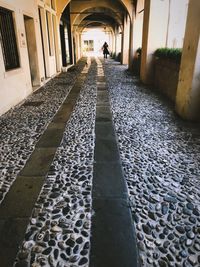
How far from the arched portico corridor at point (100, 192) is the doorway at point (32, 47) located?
3.53m

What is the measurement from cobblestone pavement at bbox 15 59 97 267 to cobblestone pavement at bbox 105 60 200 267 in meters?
0.42

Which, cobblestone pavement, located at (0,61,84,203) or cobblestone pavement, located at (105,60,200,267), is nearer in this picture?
cobblestone pavement, located at (105,60,200,267)

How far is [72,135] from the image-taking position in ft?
10.7

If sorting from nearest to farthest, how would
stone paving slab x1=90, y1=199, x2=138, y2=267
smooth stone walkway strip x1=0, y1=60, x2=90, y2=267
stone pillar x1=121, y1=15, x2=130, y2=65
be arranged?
stone paving slab x1=90, y1=199, x2=138, y2=267
smooth stone walkway strip x1=0, y1=60, x2=90, y2=267
stone pillar x1=121, y1=15, x2=130, y2=65

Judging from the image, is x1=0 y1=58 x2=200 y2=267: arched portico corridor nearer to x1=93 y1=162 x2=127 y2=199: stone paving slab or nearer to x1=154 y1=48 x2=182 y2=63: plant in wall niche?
x1=93 y1=162 x2=127 y2=199: stone paving slab

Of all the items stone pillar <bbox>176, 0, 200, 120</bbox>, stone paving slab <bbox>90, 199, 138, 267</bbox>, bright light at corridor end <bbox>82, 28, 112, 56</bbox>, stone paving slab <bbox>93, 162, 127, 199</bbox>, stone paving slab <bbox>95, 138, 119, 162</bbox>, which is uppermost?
bright light at corridor end <bbox>82, 28, 112, 56</bbox>

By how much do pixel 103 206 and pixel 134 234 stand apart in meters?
0.37

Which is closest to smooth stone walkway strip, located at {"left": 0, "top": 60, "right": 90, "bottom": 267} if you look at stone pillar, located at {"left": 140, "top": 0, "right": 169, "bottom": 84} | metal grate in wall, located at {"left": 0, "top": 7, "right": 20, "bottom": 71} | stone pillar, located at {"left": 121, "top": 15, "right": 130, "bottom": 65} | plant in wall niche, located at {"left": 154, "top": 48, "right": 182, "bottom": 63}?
metal grate in wall, located at {"left": 0, "top": 7, "right": 20, "bottom": 71}

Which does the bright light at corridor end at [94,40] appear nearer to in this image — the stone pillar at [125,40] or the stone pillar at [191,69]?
the stone pillar at [125,40]

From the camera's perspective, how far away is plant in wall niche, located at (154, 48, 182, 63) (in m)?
4.94

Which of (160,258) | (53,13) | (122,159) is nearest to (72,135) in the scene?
(122,159)

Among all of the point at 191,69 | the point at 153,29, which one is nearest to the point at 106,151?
the point at 191,69

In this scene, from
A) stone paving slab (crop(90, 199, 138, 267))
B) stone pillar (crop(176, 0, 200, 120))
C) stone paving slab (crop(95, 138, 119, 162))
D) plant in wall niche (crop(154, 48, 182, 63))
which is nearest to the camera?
stone paving slab (crop(90, 199, 138, 267))

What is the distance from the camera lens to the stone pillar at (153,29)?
21.1 feet
